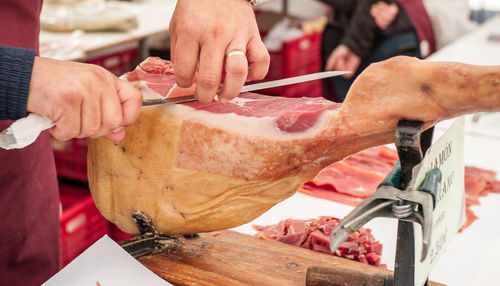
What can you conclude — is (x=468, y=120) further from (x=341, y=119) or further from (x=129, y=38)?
(x=129, y=38)

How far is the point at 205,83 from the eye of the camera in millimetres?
1269

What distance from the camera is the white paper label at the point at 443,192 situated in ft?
3.81

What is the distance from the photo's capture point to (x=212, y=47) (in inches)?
50.8

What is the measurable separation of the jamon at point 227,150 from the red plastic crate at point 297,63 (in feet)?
11.8

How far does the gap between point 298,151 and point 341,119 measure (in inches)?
5.3

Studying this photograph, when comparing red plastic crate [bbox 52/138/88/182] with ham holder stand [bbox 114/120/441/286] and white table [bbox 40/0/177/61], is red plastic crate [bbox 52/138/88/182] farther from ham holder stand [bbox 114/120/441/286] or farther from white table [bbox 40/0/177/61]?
ham holder stand [bbox 114/120/441/286]

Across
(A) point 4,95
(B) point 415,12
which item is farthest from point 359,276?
(B) point 415,12

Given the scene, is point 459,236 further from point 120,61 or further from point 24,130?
point 120,61

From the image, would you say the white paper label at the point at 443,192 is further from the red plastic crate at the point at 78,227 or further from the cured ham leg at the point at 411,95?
the red plastic crate at the point at 78,227

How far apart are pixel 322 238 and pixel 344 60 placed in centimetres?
271

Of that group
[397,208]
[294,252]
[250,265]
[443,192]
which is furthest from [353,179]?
[397,208]

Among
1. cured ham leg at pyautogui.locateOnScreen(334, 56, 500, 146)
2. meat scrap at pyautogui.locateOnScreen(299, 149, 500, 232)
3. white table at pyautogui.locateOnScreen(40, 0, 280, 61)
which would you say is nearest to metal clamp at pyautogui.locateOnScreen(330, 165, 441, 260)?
cured ham leg at pyautogui.locateOnScreen(334, 56, 500, 146)

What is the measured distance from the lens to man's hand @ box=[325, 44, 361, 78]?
160 inches

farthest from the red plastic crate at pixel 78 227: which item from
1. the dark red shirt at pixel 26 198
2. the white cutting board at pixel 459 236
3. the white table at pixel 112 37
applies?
the white cutting board at pixel 459 236
